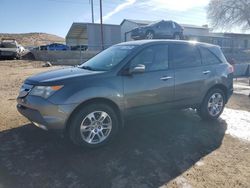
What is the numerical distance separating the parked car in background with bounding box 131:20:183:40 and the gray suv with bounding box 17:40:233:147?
13739 millimetres

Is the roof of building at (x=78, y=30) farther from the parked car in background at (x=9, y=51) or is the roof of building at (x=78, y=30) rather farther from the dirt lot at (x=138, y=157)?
the dirt lot at (x=138, y=157)

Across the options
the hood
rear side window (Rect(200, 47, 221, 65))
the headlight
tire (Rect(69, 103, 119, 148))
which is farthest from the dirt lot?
rear side window (Rect(200, 47, 221, 65))

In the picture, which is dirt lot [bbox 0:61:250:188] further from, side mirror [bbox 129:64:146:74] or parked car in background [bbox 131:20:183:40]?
parked car in background [bbox 131:20:183:40]

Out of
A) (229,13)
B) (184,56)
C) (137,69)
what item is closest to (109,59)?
(137,69)

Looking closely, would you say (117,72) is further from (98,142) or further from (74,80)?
(98,142)

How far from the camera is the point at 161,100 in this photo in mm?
4988

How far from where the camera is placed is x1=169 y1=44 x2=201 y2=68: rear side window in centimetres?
526

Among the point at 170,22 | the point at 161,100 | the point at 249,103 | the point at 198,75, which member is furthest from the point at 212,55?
the point at 170,22

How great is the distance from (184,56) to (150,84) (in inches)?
47.1

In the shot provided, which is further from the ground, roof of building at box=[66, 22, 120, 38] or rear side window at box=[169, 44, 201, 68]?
roof of building at box=[66, 22, 120, 38]

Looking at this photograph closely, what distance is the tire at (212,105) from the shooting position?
5848 millimetres

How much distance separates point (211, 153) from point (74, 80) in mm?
2540

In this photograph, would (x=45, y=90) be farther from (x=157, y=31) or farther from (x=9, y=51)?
(x=9, y=51)

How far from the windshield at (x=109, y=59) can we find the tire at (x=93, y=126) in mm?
788
